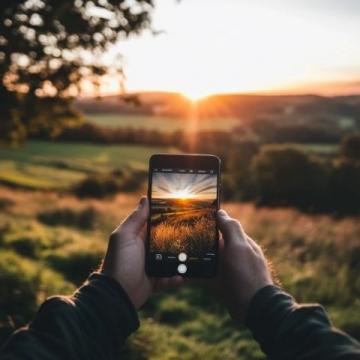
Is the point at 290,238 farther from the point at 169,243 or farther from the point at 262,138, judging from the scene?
the point at 262,138

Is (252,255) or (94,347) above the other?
(252,255)

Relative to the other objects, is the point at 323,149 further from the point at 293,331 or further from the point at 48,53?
the point at 293,331

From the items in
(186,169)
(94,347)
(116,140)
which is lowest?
(116,140)

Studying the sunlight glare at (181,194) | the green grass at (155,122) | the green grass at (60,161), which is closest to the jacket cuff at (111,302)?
the sunlight glare at (181,194)

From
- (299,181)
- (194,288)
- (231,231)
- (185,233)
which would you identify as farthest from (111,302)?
(299,181)

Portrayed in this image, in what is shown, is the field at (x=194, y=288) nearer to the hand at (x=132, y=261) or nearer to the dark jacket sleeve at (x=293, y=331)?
the hand at (x=132, y=261)

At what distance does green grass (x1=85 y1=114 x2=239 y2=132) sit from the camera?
71188 millimetres

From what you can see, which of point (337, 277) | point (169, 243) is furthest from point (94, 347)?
point (337, 277)

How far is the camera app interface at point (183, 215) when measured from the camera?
316cm

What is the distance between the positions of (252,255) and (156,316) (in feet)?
18.9

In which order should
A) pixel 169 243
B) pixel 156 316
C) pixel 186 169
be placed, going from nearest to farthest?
pixel 169 243 < pixel 186 169 < pixel 156 316

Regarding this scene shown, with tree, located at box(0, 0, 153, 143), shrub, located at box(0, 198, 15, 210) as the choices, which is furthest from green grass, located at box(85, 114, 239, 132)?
tree, located at box(0, 0, 153, 143)

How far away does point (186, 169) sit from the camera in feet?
11.6

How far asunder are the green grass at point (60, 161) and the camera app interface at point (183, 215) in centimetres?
3783
